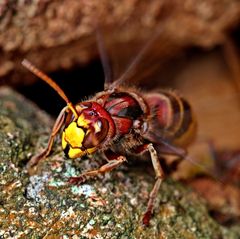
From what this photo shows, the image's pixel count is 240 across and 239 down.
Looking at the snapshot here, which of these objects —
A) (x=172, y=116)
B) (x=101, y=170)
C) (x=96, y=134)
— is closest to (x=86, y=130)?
(x=96, y=134)

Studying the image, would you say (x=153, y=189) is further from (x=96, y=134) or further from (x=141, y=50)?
(x=141, y=50)

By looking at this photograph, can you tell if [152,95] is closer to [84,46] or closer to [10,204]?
[84,46]

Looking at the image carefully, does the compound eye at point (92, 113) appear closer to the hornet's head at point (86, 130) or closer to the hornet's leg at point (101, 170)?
the hornet's head at point (86, 130)

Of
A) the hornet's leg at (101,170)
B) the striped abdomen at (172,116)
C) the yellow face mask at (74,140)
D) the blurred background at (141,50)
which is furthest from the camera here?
the blurred background at (141,50)

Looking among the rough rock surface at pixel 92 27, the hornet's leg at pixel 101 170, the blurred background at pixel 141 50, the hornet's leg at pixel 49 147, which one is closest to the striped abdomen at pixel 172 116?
the blurred background at pixel 141 50

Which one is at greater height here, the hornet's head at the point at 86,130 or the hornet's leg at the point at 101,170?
the hornet's head at the point at 86,130

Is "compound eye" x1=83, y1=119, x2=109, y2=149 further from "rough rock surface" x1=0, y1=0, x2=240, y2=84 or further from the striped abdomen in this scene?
"rough rock surface" x1=0, y1=0, x2=240, y2=84

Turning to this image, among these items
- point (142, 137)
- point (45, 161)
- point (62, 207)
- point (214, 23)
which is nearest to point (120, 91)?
point (142, 137)

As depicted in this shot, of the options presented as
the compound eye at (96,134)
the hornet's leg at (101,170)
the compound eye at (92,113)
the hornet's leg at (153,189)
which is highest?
the compound eye at (92,113)
